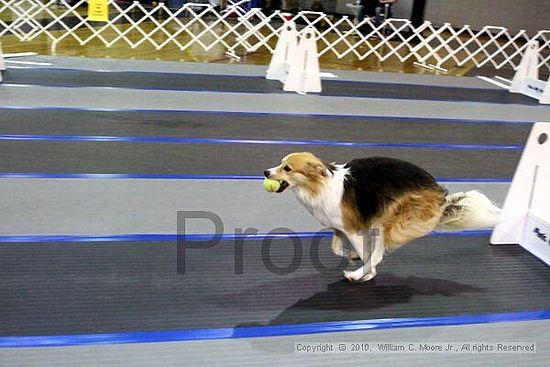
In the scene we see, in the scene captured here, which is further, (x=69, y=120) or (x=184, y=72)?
(x=184, y=72)

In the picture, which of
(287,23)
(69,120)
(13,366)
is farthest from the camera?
(287,23)

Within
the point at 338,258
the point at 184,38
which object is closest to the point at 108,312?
the point at 338,258

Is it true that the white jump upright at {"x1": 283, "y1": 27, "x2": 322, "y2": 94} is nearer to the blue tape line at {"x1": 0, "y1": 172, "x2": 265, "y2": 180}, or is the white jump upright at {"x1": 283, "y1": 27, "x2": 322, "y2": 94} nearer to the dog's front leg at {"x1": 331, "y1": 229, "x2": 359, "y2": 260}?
the blue tape line at {"x1": 0, "y1": 172, "x2": 265, "y2": 180}

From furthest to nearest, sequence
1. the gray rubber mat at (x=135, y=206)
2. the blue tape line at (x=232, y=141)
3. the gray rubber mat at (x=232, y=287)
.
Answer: the blue tape line at (x=232, y=141) < the gray rubber mat at (x=135, y=206) < the gray rubber mat at (x=232, y=287)

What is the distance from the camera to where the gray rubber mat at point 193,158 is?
15.3ft

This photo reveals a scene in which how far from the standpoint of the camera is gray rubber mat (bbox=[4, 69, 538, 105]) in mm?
7625

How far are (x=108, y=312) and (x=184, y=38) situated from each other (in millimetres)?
10968

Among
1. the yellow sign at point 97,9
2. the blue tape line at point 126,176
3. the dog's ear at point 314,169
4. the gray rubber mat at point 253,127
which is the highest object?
the yellow sign at point 97,9

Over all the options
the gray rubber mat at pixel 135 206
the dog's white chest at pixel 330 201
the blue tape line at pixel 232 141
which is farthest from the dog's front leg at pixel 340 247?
the blue tape line at pixel 232 141

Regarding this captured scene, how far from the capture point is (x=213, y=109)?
6.82 meters

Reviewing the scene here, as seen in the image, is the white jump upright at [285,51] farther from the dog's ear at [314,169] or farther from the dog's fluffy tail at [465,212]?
the dog's ear at [314,169]

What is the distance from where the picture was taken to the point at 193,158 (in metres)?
5.06

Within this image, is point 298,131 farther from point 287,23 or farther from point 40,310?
point 40,310

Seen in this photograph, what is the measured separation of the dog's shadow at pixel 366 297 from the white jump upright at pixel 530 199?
0.72 metres
